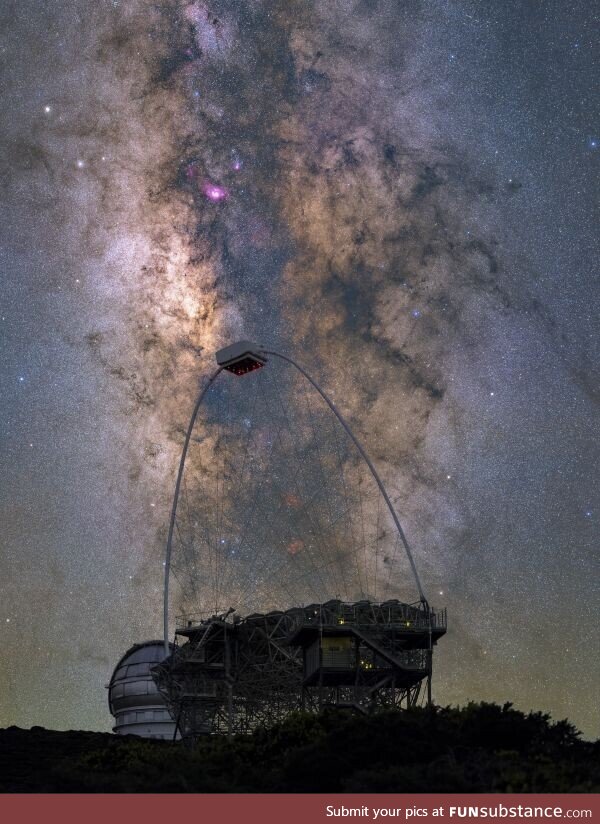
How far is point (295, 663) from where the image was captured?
232 ft

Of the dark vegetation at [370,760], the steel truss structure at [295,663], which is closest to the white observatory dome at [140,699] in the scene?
the steel truss structure at [295,663]

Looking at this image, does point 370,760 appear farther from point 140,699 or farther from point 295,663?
point 140,699

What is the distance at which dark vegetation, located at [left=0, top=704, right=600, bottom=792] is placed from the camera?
3155cm

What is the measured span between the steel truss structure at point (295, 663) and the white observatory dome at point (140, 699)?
5.20 metres

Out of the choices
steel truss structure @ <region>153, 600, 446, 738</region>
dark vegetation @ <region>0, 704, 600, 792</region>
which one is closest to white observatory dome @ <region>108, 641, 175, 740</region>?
steel truss structure @ <region>153, 600, 446, 738</region>

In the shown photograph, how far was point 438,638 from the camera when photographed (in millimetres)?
64750

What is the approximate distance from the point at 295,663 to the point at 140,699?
902 inches

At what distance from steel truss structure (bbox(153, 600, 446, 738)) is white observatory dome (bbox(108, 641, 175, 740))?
5201mm

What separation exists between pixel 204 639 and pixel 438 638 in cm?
1771

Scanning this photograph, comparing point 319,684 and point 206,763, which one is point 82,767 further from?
point 319,684

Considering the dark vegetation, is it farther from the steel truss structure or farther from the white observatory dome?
the white observatory dome

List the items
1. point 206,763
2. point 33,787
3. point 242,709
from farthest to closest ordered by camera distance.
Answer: point 242,709 → point 206,763 → point 33,787
